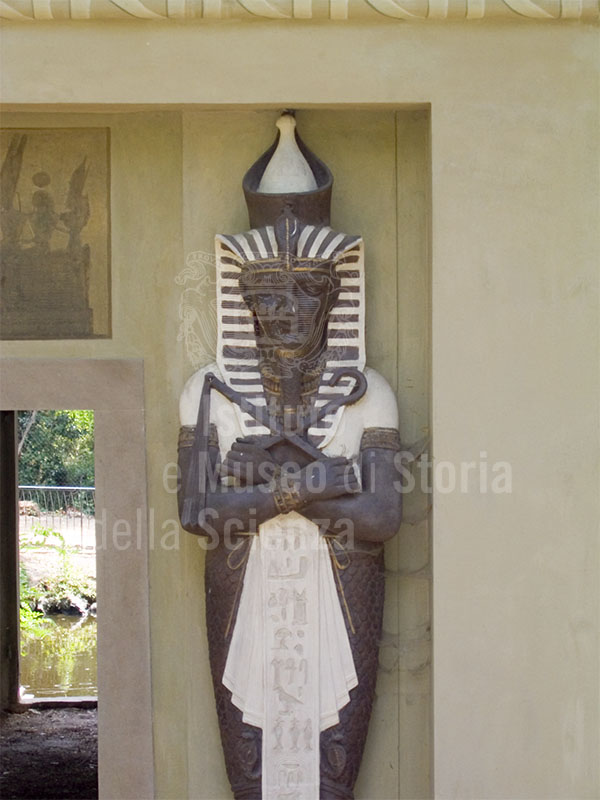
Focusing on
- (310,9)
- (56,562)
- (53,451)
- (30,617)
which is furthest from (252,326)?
(53,451)

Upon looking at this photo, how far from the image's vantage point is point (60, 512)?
10414 millimetres

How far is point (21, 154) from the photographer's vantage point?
375cm

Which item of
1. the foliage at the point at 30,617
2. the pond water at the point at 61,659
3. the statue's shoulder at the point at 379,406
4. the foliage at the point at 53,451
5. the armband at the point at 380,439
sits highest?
the statue's shoulder at the point at 379,406

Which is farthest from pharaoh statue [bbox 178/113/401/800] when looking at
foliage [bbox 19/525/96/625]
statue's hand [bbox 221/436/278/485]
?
foliage [bbox 19/525/96/625]

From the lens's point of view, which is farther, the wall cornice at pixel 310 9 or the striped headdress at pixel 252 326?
the striped headdress at pixel 252 326

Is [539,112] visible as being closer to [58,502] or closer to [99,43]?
[99,43]

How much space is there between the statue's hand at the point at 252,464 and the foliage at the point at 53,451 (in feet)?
28.5

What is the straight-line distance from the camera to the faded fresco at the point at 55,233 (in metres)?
3.73

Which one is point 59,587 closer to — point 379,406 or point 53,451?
point 53,451

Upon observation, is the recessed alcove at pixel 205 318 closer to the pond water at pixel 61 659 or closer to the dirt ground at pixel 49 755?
the dirt ground at pixel 49 755

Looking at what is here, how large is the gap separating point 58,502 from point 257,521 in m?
7.43

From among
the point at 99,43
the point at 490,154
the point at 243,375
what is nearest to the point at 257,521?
the point at 243,375

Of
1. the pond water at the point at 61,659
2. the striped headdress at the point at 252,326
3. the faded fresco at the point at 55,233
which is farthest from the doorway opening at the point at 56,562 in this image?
the striped headdress at the point at 252,326

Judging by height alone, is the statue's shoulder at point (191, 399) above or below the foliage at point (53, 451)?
above
